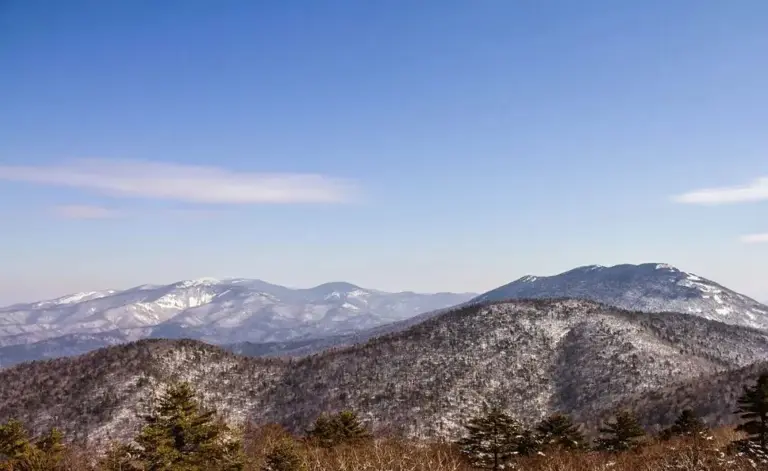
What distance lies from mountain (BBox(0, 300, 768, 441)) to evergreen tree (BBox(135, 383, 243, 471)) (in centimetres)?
9711

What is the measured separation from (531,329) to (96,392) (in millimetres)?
135028

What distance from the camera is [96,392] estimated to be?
500 feet

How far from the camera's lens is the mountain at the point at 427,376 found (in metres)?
135

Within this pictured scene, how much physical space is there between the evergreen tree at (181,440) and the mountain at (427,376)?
97111 mm

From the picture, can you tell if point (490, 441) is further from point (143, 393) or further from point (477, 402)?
point (143, 393)

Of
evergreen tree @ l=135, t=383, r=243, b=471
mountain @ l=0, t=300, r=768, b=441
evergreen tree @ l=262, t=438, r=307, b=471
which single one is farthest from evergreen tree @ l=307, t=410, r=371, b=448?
mountain @ l=0, t=300, r=768, b=441

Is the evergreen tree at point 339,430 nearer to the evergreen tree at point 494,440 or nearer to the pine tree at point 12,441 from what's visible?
the evergreen tree at point 494,440

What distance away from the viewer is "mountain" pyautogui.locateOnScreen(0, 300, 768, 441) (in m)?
135

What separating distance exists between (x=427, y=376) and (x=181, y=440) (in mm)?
130699

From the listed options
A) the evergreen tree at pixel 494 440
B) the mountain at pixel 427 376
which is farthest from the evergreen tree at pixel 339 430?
the mountain at pixel 427 376

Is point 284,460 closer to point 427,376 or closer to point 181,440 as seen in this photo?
point 181,440

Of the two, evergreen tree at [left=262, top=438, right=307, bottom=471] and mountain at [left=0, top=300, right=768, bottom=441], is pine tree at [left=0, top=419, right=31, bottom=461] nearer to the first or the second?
evergreen tree at [left=262, top=438, right=307, bottom=471]

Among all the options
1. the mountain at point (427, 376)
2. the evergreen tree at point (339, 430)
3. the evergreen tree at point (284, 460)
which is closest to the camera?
the evergreen tree at point (284, 460)

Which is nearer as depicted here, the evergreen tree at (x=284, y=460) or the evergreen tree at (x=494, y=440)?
the evergreen tree at (x=284, y=460)
